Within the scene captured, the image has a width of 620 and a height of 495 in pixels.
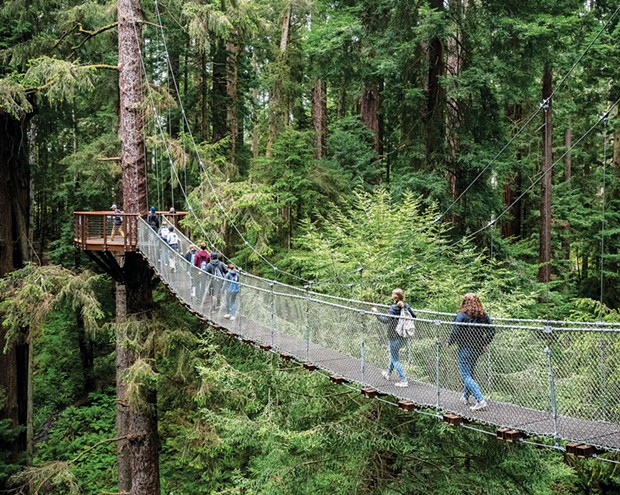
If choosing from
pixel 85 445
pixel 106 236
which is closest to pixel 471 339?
pixel 106 236

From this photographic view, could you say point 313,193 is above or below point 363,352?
above

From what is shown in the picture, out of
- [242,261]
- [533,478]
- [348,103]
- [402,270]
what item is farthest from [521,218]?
[533,478]

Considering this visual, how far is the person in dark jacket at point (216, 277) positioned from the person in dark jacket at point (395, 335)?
2.56 m

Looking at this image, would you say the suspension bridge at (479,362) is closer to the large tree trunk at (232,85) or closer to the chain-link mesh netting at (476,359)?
the chain-link mesh netting at (476,359)

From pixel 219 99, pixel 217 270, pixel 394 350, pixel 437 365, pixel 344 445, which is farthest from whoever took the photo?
pixel 219 99

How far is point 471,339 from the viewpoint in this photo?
4645 mm

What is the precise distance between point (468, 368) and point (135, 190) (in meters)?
6.02

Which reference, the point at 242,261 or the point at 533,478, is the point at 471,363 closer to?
the point at 533,478

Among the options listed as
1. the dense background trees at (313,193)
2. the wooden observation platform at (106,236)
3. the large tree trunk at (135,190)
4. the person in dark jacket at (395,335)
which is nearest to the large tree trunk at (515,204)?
the dense background trees at (313,193)

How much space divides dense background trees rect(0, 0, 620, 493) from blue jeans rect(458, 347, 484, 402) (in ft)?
8.02

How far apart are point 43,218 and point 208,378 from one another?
1645 centimetres

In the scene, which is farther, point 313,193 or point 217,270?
point 313,193

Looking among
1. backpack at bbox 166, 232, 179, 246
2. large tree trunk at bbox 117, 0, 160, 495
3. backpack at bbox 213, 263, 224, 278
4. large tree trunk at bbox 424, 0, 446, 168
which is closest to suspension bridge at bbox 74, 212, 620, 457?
backpack at bbox 213, 263, 224, 278

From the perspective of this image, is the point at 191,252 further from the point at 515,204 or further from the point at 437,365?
the point at 515,204
